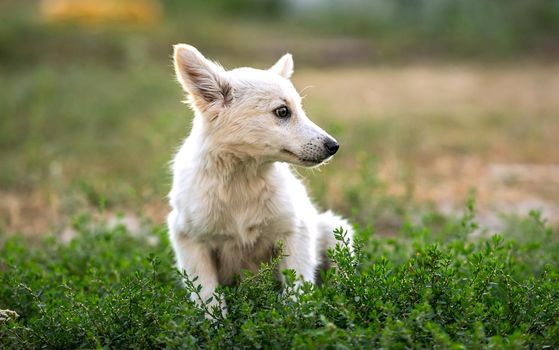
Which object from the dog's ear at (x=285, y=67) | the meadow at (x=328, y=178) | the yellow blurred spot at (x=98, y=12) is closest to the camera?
the meadow at (x=328, y=178)

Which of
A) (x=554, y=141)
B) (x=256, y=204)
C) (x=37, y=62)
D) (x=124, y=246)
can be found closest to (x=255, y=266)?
(x=256, y=204)

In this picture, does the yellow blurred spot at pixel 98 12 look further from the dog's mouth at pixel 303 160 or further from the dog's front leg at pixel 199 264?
the dog's mouth at pixel 303 160

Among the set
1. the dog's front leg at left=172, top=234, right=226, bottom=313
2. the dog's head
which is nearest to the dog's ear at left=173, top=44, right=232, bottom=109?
the dog's head

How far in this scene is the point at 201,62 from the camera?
3971 millimetres

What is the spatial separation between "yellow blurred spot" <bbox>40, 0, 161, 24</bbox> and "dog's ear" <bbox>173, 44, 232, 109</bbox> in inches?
511

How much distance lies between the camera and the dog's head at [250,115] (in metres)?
3.96

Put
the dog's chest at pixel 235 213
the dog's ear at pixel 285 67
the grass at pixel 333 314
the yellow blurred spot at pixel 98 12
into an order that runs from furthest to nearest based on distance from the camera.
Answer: the yellow blurred spot at pixel 98 12
the dog's ear at pixel 285 67
the dog's chest at pixel 235 213
the grass at pixel 333 314

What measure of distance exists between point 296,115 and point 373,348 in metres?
1.58

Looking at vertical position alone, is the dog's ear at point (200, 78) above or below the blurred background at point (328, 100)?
above

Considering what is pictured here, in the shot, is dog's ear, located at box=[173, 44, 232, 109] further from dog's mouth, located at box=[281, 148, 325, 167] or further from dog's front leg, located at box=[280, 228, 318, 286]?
dog's front leg, located at box=[280, 228, 318, 286]

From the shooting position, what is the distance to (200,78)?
4.01 meters

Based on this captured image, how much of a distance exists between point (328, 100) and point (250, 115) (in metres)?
7.73

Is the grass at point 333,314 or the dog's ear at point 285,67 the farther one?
the dog's ear at point 285,67

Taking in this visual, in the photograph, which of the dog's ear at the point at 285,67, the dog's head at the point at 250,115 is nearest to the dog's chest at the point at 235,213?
the dog's head at the point at 250,115
